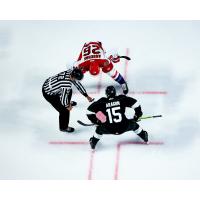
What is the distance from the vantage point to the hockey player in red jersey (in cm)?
518

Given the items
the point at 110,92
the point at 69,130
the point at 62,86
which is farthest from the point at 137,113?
the point at 62,86

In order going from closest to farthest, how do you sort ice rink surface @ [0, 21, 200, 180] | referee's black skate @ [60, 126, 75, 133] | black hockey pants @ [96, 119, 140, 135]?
ice rink surface @ [0, 21, 200, 180] → black hockey pants @ [96, 119, 140, 135] → referee's black skate @ [60, 126, 75, 133]

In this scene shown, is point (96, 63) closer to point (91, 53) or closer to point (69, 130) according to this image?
point (91, 53)

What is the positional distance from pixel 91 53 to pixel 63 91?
1.59 feet

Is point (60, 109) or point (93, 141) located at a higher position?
point (60, 109)

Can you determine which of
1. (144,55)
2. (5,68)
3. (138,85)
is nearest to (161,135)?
(138,85)

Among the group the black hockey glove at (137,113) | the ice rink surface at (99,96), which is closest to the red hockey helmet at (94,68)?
the ice rink surface at (99,96)

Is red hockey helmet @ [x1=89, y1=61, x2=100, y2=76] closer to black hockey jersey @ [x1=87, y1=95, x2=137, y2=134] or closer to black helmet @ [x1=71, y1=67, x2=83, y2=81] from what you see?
black helmet @ [x1=71, y1=67, x2=83, y2=81]

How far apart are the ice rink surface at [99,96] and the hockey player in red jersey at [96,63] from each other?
Result: 100 millimetres

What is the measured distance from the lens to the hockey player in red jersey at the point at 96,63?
5.18 metres

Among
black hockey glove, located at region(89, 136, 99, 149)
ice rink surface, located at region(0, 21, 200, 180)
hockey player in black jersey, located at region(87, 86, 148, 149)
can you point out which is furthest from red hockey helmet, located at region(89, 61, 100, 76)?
black hockey glove, located at region(89, 136, 99, 149)

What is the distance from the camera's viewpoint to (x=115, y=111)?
4.76m

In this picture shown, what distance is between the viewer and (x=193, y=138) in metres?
4.78

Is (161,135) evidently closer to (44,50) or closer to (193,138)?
(193,138)
